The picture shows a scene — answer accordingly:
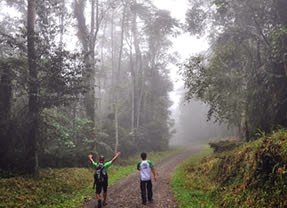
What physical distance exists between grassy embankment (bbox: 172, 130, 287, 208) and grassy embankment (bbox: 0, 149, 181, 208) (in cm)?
429

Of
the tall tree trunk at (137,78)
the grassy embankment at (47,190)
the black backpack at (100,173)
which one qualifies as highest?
the tall tree trunk at (137,78)

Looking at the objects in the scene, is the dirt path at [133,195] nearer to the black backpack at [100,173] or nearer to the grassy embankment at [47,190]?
the grassy embankment at [47,190]

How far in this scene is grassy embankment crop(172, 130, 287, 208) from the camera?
29.1ft

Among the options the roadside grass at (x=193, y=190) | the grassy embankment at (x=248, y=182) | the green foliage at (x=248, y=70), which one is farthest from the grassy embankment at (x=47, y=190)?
the green foliage at (x=248, y=70)

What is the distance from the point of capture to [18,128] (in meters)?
16.2

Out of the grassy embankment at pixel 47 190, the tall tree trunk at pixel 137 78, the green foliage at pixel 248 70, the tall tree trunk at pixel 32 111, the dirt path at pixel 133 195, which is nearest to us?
the dirt path at pixel 133 195

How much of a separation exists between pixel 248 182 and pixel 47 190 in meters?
8.39

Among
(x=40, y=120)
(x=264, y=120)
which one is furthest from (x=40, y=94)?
(x=264, y=120)

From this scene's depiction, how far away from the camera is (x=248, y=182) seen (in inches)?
414

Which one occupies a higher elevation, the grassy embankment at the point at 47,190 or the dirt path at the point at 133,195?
the grassy embankment at the point at 47,190

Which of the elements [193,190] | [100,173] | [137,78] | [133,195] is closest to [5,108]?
[100,173]

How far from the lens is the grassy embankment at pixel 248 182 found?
8.86 meters

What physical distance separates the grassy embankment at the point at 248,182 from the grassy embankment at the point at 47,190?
4.29m

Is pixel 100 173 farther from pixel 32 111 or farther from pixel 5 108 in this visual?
pixel 5 108
